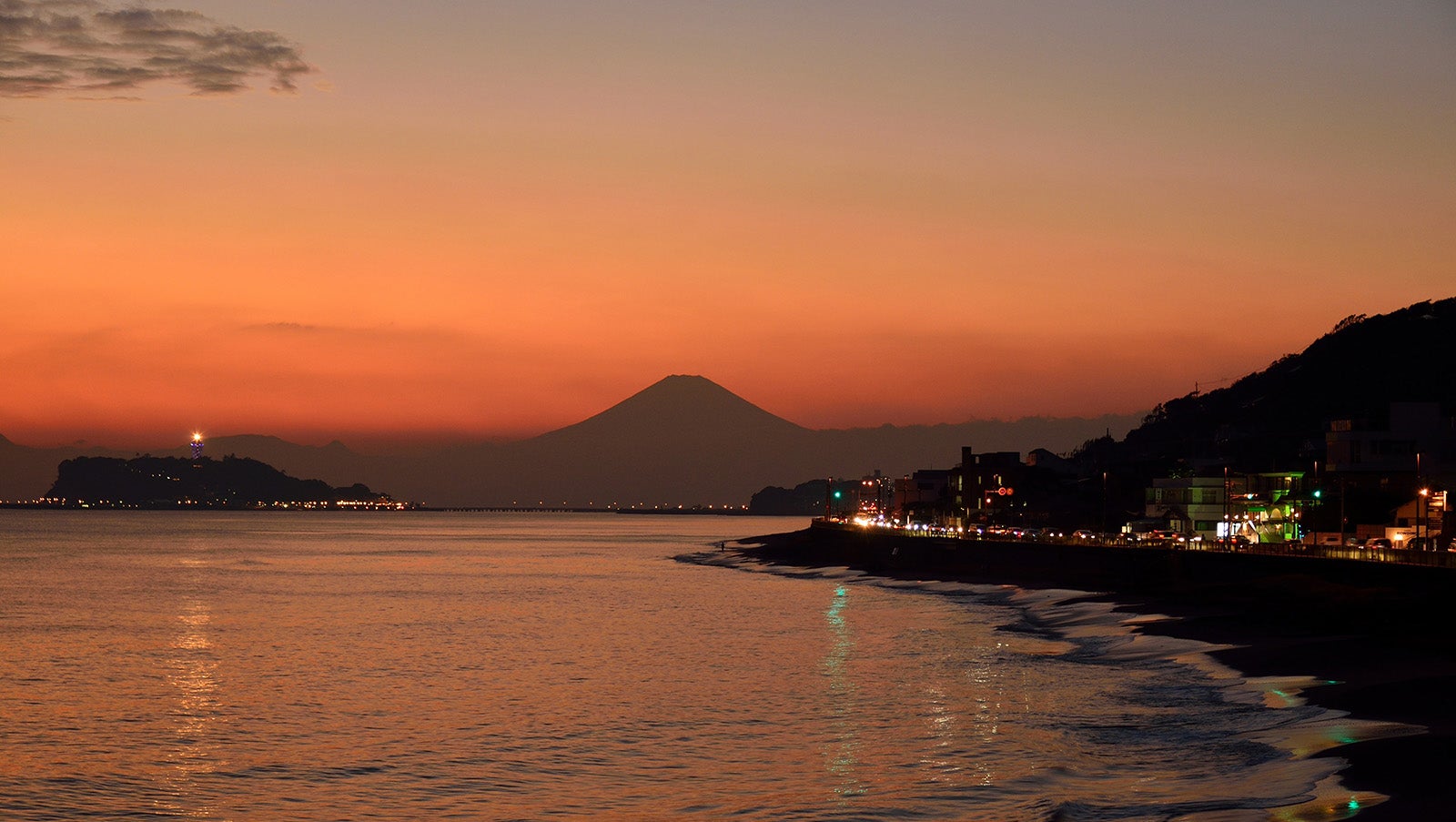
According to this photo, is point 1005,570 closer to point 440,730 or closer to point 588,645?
point 588,645

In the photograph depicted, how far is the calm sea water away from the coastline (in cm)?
120

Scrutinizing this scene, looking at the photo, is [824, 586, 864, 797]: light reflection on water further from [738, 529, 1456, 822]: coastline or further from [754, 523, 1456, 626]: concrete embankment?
[754, 523, 1456, 626]: concrete embankment

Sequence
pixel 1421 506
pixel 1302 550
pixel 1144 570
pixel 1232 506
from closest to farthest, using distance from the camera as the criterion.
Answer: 1. pixel 1302 550
2. pixel 1144 570
3. pixel 1421 506
4. pixel 1232 506

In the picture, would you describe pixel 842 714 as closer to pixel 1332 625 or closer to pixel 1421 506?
pixel 1332 625

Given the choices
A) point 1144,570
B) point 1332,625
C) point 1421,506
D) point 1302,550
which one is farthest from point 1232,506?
point 1332,625

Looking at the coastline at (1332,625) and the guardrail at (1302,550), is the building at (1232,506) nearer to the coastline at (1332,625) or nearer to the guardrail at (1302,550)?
the guardrail at (1302,550)

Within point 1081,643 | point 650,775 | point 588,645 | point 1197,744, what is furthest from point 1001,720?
point 588,645

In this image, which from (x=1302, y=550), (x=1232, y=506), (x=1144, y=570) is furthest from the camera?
(x=1232, y=506)

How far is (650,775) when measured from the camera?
28859mm

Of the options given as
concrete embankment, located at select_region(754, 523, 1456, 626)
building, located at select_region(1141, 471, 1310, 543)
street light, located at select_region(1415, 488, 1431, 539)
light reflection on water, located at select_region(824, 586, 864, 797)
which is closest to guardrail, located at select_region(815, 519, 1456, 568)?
concrete embankment, located at select_region(754, 523, 1456, 626)

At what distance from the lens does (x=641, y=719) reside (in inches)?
1443

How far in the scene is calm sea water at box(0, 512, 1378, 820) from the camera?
2612 centimetres

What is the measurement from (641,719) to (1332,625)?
3133 centimetres

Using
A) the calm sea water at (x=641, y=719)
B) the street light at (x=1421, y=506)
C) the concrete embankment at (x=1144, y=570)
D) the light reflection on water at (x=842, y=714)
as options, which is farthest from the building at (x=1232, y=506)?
the light reflection on water at (x=842, y=714)
